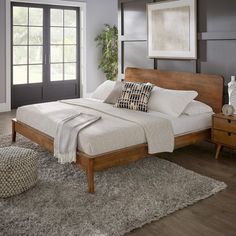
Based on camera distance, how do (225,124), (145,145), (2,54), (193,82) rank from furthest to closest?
(2,54) → (193,82) → (225,124) → (145,145)

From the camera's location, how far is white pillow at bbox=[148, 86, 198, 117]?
398 centimetres

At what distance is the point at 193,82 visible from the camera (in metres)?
4.51

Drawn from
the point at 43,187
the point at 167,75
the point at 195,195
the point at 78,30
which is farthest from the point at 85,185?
the point at 78,30

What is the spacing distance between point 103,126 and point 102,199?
76 cm

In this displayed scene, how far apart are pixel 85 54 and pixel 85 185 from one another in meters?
4.92

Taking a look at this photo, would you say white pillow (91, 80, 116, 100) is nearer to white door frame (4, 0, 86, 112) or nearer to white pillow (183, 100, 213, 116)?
white pillow (183, 100, 213, 116)

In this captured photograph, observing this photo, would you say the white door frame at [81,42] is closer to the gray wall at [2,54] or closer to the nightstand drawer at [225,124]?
the gray wall at [2,54]

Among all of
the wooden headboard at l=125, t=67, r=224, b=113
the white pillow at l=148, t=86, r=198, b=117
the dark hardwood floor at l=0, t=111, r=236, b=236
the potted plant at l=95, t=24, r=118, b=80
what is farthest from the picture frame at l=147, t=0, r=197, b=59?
the potted plant at l=95, t=24, r=118, b=80

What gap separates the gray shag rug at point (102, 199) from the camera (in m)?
2.45

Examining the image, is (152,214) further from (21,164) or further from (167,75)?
(167,75)

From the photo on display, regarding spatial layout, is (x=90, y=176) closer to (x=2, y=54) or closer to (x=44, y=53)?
(x=2, y=54)

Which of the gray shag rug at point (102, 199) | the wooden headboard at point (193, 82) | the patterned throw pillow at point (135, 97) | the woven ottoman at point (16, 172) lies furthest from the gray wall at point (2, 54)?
the woven ottoman at point (16, 172)

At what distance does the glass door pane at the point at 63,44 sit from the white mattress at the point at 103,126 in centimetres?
293

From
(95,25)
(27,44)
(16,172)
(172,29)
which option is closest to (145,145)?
(16,172)
